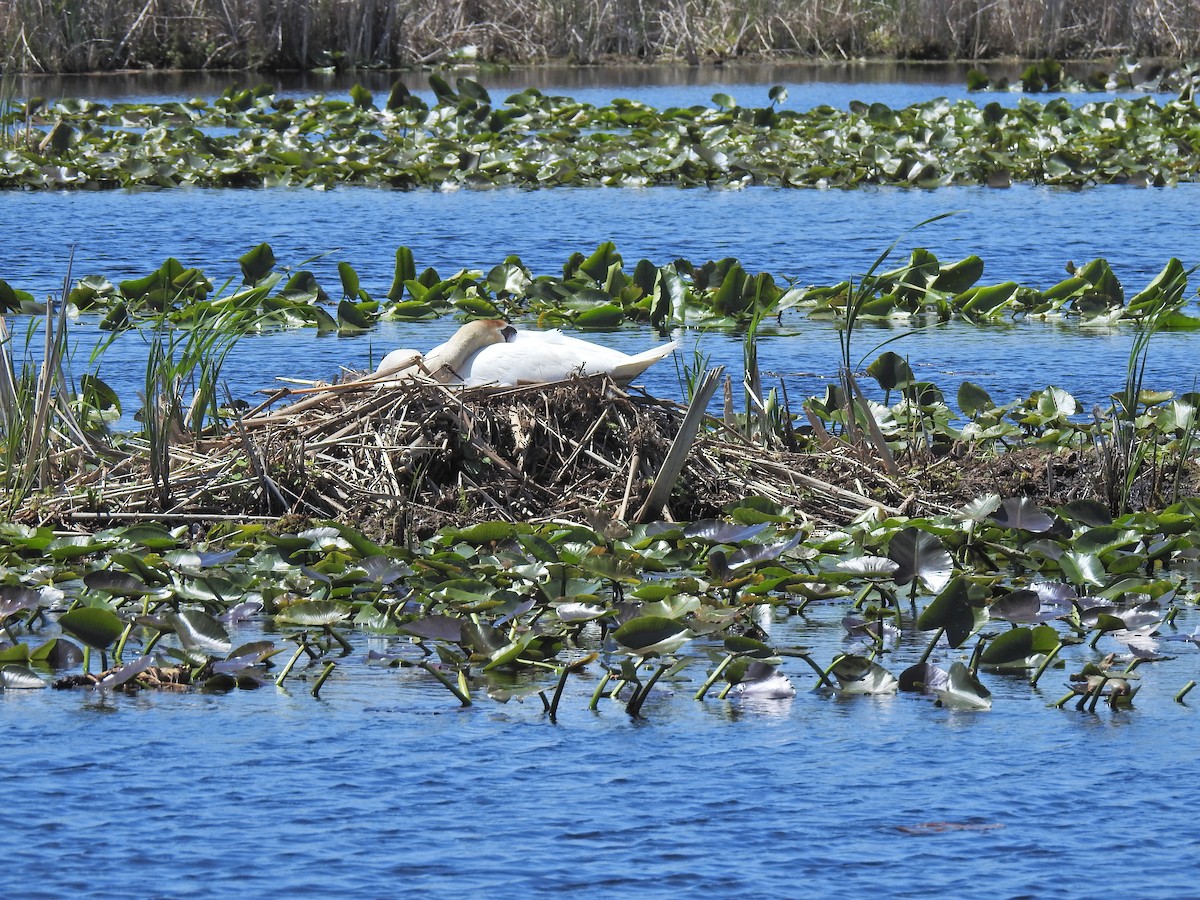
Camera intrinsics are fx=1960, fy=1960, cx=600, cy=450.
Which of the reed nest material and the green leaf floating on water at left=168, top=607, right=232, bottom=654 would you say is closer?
the green leaf floating on water at left=168, top=607, right=232, bottom=654

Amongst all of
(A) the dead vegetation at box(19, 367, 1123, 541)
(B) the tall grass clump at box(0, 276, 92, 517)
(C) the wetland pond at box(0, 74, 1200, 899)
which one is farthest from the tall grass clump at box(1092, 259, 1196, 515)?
(B) the tall grass clump at box(0, 276, 92, 517)

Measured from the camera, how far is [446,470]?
7391mm

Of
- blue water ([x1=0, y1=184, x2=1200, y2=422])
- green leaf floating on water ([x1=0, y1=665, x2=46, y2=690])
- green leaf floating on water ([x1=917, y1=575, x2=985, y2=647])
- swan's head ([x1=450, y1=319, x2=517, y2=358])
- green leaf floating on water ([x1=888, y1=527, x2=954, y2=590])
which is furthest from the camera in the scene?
blue water ([x1=0, y1=184, x2=1200, y2=422])

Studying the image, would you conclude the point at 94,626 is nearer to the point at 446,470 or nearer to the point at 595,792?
the point at 595,792

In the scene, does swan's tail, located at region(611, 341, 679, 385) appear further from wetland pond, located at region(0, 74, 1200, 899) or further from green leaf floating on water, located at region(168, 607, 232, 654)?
green leaf floating on water, located at region(168, 607, 232, 654)

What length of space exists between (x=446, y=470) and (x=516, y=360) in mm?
559

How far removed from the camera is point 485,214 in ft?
60.0

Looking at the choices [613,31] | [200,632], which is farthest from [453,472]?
[613,31]

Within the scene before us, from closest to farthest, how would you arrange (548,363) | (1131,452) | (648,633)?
1. (648,633)
2. (1131,452)
3. (548,363)

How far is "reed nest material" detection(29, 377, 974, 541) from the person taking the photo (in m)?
7.18

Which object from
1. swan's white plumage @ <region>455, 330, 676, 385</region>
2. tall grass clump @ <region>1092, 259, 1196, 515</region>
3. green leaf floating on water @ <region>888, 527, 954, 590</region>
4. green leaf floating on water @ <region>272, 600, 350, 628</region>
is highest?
swan's white plumage @ <region>455, 330, 676, 385</region>

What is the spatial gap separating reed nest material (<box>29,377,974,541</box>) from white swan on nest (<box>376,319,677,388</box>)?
6.0 inches

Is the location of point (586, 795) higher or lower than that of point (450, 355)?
lower

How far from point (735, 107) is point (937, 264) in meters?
11.0
